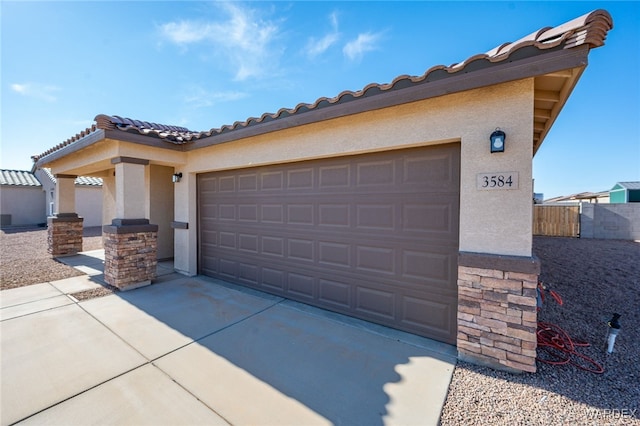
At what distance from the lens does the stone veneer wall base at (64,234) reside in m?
9.16

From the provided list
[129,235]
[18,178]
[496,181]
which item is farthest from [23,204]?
[496,181]

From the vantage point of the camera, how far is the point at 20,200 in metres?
20.3

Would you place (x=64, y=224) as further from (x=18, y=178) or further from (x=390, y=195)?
(x=18, y=178)

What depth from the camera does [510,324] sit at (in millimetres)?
3064

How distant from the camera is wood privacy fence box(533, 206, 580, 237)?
558 inches

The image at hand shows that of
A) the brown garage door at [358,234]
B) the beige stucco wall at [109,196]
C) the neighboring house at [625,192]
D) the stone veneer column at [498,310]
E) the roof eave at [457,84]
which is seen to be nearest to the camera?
the roof eave at [457,84]

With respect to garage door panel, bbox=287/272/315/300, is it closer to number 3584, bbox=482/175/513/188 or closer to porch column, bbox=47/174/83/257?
number 3584, bbox=482/175/513/188

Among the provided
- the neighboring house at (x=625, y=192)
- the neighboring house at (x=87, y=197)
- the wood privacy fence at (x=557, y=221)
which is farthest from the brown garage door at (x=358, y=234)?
the neighboring house at (x=625, y=192)

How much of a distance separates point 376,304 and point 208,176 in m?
5.25

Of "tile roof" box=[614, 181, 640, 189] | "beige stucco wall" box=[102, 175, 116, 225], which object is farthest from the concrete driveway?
"tile roof" box=[614, 181, 640, 189]

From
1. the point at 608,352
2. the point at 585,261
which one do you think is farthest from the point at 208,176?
the point at 585,261

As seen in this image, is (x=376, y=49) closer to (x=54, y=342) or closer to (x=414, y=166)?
(x=414, y=166)

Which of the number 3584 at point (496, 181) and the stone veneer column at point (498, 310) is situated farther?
the number 3584 at point (496, 181)

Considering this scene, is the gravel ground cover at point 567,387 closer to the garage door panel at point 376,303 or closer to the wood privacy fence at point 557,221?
the garage door panel at point 376,303
